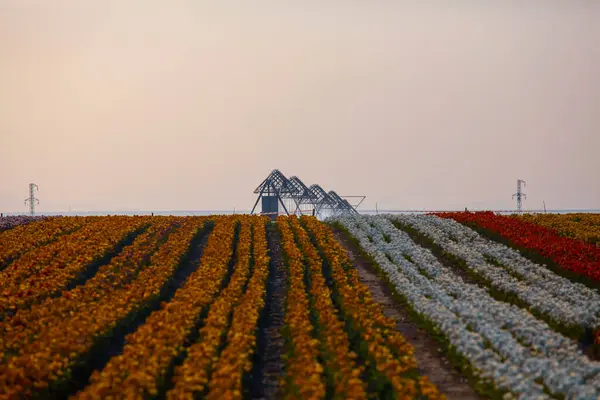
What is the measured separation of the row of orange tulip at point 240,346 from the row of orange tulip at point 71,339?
2.46 meters

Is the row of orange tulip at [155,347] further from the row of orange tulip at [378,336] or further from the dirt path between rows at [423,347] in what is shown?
the dirt path between rows at [423,347]

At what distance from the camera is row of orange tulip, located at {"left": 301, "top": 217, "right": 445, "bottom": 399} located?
1213 centimetres

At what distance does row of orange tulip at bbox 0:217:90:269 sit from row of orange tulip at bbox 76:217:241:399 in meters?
7.99

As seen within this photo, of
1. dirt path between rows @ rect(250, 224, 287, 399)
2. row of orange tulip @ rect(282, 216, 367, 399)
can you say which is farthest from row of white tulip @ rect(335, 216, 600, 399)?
dirt path between rows @ rect(250, 224, 287, 399)

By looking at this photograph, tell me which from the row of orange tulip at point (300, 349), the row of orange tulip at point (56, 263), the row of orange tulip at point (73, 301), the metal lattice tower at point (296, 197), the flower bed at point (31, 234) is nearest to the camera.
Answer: the row of orange tulip at point (300, 349)

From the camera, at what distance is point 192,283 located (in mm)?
19875

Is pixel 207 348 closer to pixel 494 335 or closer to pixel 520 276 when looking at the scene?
pixel 494 335

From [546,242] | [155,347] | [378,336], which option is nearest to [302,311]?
[378,336]

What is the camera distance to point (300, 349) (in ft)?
45.0

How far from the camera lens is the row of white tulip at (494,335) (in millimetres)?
12914

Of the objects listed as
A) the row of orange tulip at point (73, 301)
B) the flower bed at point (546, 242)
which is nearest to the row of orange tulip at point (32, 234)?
the row of orange tulip at point (73, 301)

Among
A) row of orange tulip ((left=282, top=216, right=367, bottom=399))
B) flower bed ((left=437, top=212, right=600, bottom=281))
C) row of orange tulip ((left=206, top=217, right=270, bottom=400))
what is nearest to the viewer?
row of orange tulip ((left=206, top=217, right=270, bottom=400))

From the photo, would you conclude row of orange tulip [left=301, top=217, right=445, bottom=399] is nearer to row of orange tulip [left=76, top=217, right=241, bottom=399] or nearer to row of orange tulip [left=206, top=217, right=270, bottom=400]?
row of orange tulip [left=206, top=217, right=270, bottom=400]

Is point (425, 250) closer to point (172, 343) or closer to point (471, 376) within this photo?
point (471, 376)
